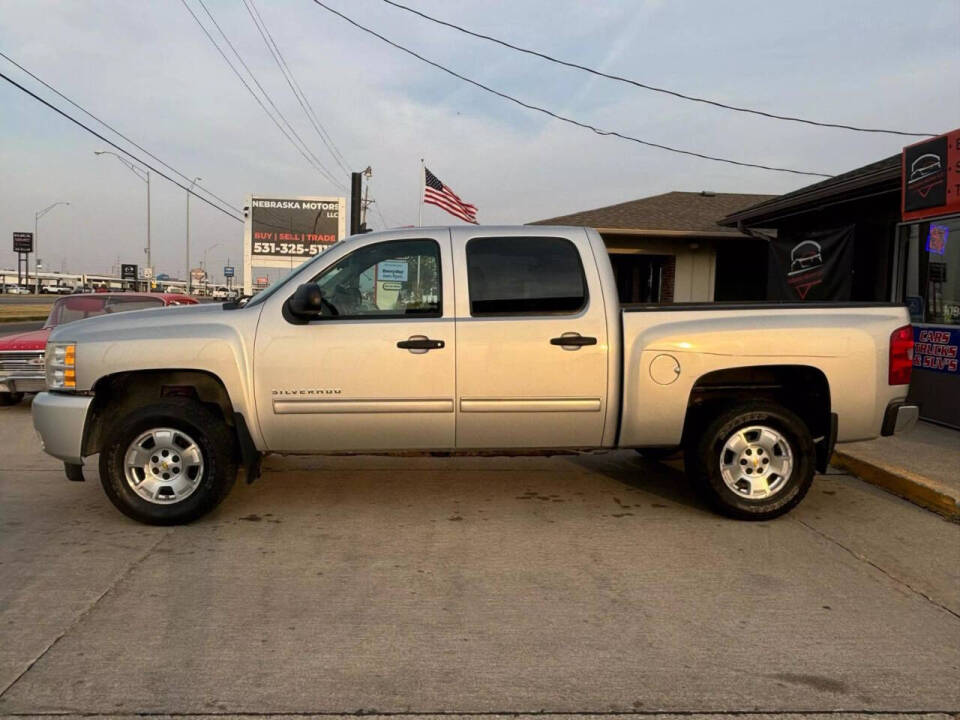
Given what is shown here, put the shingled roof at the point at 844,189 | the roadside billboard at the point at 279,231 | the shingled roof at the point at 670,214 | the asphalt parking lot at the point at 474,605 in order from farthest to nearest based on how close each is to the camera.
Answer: the roadside billboard at the point at 279,231 < the shingled roof at the point at 670,214 < the shingled roof at the point at 844,189 < the asphalt parking lot at the point at 474,605

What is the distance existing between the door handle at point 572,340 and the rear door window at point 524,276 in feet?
0.59

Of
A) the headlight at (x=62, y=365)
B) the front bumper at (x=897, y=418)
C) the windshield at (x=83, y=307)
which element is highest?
the windshield at (x=83, y=307)

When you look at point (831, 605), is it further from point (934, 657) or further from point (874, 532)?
point (874, 532)

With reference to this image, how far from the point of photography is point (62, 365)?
4883 mm

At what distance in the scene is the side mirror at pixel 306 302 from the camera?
4680 mm

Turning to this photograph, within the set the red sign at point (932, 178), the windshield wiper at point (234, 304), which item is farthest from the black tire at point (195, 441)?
the red sign at point (932, 178)

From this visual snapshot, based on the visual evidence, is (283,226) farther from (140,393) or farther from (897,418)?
(897,418)

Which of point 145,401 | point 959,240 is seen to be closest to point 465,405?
point 145,401

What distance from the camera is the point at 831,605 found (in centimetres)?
381

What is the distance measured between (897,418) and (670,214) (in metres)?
13.0

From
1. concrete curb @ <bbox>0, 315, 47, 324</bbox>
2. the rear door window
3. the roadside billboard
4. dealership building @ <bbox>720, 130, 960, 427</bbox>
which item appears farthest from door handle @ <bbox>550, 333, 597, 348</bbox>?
concrete curb @ <bbox>0, 315, 47, 324</bbox>

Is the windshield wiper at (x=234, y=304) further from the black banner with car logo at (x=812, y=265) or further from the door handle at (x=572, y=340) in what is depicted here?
the black banner with car logo at (x=812, y=265)

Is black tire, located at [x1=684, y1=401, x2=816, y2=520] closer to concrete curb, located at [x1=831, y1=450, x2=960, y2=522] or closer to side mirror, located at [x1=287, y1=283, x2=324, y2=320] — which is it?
concrete curb, located at [x1=831, y1=450, x2=960, y2=522]

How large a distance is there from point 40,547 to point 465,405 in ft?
9.14
